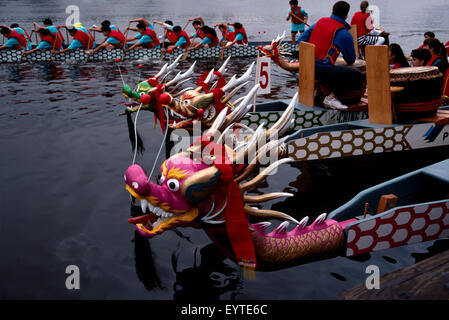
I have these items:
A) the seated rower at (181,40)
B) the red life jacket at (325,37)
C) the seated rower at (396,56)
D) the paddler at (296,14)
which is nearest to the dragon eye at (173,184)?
the red life jacket at (325,37)

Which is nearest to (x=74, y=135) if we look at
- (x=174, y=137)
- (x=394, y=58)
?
(x=174, y=137)

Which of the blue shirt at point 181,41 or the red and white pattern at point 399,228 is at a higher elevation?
the blue shirt at point 181,41

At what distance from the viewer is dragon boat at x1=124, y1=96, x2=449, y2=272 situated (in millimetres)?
3047

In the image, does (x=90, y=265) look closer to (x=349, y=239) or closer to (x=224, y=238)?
(x=224, y=238)

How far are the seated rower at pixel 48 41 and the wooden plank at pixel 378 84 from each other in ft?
42.5

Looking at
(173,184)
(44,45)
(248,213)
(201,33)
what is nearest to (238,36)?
(201,33)

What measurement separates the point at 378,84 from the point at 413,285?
3979 millimetres

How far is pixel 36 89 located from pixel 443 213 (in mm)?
10568

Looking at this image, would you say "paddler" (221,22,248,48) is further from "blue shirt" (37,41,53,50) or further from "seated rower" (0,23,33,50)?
"seated rower" (0,23,33,50)

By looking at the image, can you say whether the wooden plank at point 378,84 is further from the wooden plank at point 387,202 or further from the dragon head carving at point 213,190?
the dragon head carving at point 213,190

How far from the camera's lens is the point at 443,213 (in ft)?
13.0

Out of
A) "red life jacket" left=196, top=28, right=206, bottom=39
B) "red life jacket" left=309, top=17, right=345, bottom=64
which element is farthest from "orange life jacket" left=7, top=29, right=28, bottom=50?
"red life jacket" left=309, top=17, right=345, bottom=64

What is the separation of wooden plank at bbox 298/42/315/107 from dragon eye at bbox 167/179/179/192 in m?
4.65

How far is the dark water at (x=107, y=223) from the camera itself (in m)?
3.69
